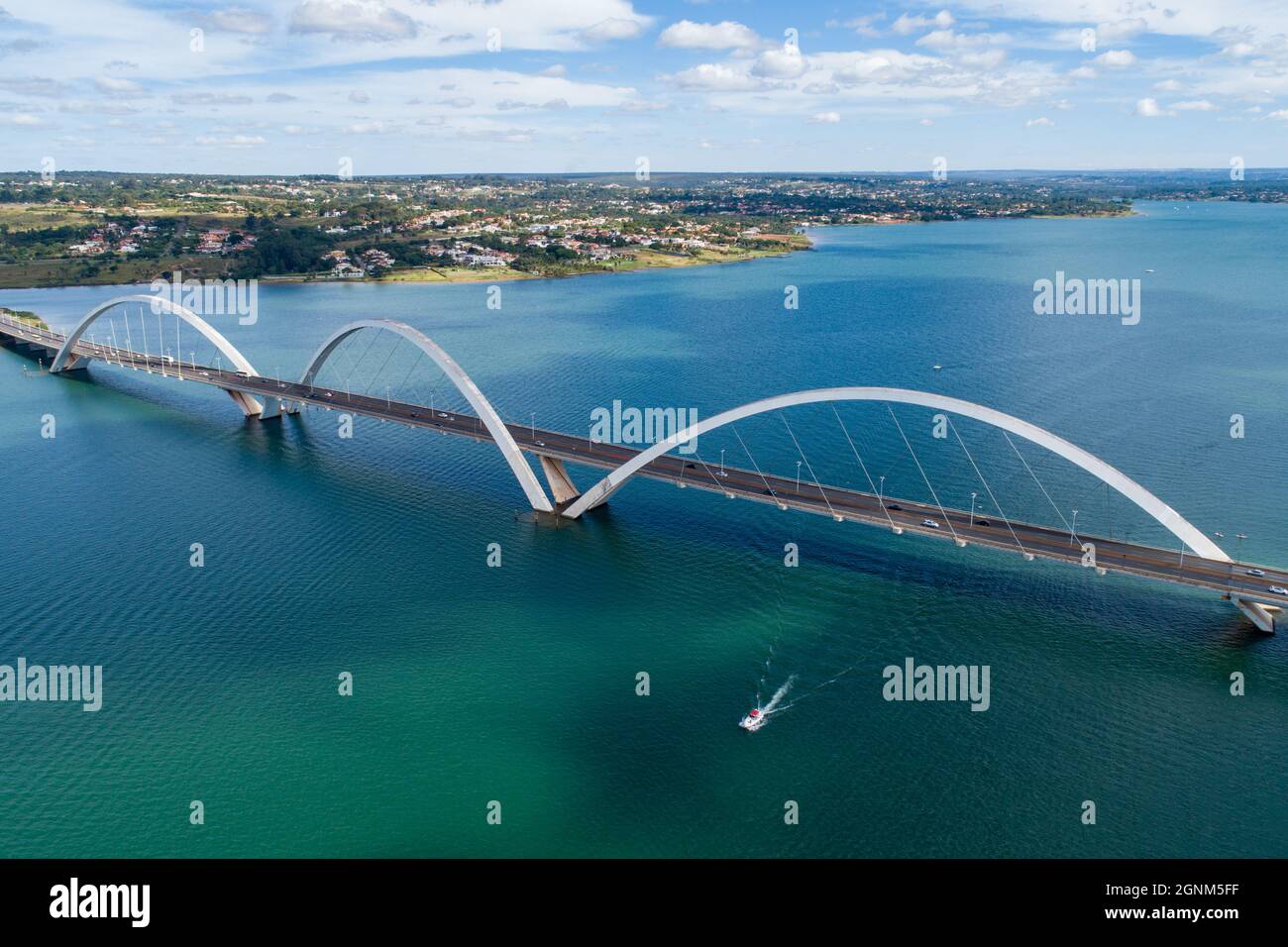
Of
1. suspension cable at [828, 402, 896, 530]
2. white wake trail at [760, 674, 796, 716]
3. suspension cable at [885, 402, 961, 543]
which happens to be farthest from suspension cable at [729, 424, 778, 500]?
white wake trail at [760, 674, 796, 716]

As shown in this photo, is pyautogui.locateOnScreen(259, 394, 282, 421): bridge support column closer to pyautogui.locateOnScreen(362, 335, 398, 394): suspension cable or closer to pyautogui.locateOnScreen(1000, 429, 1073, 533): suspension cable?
pyautogui.locateOnScreen(362, 335, 398, 394): suspension cable

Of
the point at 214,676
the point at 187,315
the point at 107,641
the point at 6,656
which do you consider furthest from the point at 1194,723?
the point at 187,315

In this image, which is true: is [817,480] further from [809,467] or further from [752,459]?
[752,459]

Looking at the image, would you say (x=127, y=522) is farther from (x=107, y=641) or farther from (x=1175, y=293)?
(x=1175, y=293)

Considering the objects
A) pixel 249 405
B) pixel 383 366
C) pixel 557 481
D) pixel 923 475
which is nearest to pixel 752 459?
pixel 923 475

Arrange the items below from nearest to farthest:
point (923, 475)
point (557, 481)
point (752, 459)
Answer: point (557, 481), point (923, 475), point (752, 459)

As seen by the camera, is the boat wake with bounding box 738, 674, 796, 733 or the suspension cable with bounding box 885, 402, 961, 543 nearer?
the boat wake with bounding box 738, 674, 796, 733

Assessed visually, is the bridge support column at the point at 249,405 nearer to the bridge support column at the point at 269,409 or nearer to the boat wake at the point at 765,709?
the bridge support column at the point at 269,409
